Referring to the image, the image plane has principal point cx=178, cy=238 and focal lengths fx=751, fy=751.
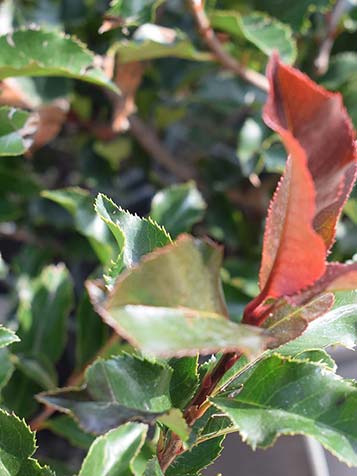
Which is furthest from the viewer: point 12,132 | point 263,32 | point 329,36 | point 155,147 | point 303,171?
point 155,147

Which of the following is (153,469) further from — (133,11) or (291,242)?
(133,11)

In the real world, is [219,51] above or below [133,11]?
below

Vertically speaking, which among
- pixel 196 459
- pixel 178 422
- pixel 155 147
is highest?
pixel 178 422

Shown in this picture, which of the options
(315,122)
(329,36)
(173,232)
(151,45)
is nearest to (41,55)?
(151,45)

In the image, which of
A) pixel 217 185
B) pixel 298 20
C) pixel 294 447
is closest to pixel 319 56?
pixel 298 20

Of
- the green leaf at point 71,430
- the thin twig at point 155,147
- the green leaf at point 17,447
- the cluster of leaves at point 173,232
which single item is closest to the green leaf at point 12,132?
the cluster of leaves at point 173,232

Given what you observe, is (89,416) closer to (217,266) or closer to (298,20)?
(217,266)

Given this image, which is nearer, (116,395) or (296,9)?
(116,395)
